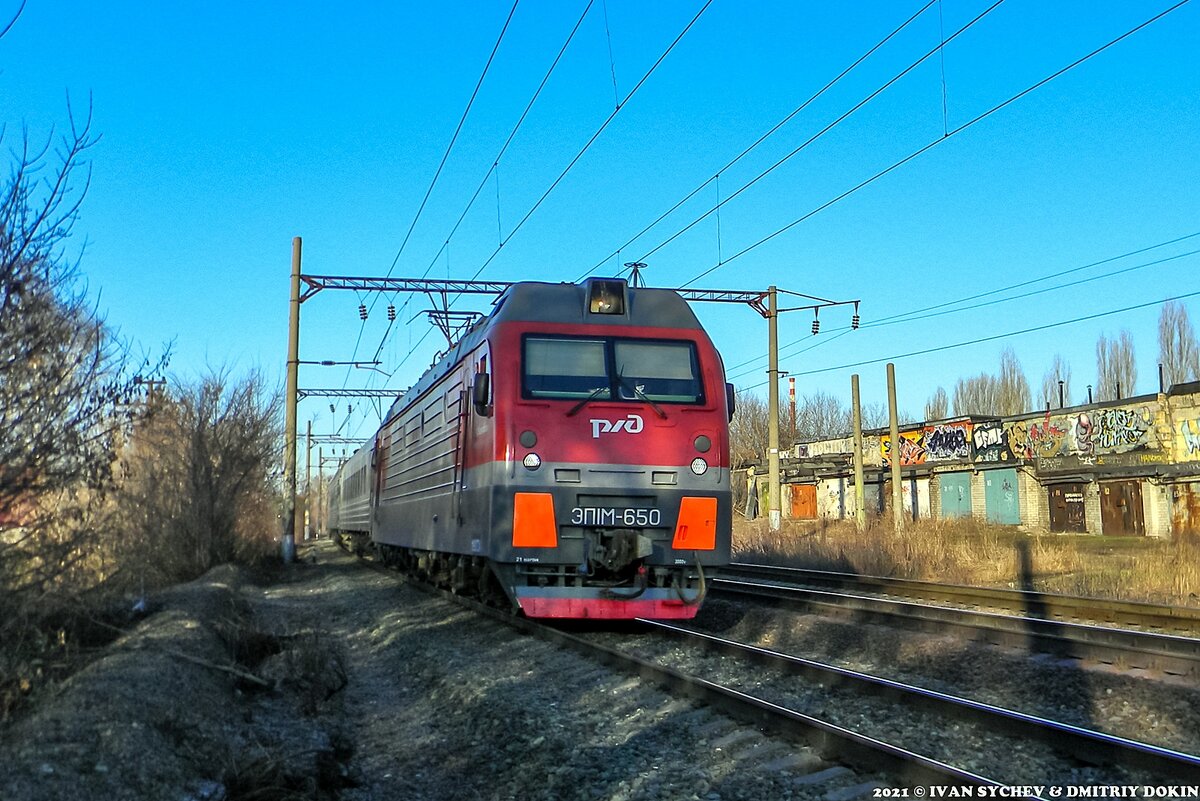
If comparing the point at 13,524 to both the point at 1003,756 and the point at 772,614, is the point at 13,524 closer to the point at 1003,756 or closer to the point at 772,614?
the point at 1003,756

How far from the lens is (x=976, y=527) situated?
82.3 ft

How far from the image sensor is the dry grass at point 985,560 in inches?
607

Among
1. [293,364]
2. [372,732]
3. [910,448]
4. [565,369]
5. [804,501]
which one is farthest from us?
[804,501]

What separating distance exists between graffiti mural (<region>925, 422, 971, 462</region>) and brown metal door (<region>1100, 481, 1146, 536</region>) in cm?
781

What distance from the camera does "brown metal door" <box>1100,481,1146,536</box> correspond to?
35.0 meters

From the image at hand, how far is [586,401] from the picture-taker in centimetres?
1034

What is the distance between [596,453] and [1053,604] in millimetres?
6648

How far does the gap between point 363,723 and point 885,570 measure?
583 inches

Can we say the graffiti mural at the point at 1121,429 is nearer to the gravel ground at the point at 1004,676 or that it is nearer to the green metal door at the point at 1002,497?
the green metal door at the point at 1002,497

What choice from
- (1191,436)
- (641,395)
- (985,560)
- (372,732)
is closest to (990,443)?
(1191,436)

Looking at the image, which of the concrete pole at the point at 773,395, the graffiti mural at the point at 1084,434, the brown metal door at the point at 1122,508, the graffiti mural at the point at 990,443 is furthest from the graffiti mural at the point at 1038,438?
the concrete pole at the point at 773,395

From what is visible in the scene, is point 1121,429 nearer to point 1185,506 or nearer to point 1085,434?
point 1085,434

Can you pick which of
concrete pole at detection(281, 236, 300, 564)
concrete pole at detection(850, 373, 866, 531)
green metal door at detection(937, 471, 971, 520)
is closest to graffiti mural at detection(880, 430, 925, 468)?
green metal door at detection(937, 471, 971, 520)

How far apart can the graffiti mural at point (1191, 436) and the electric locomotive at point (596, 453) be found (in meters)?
29.6
